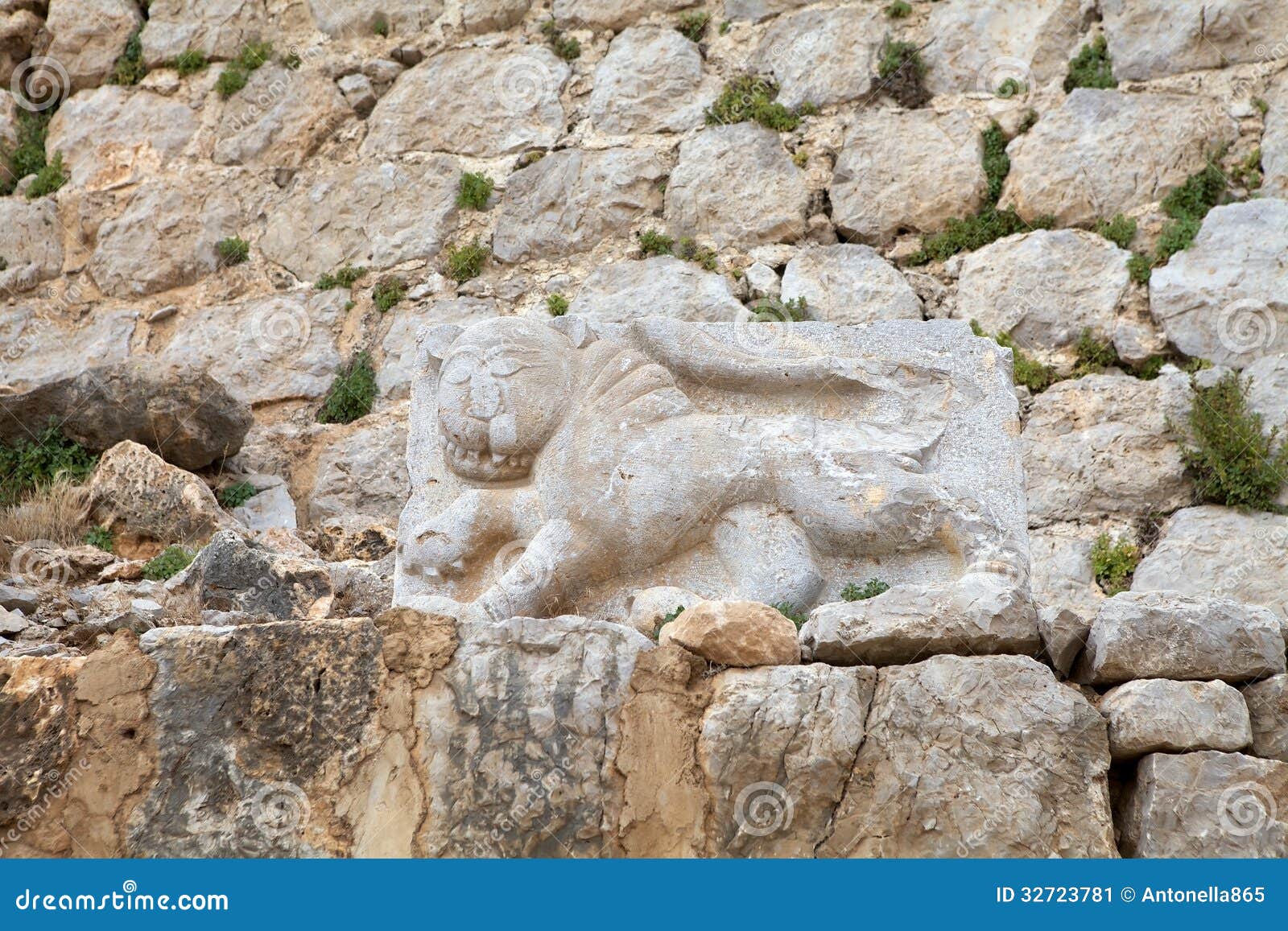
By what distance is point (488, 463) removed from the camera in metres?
5.51

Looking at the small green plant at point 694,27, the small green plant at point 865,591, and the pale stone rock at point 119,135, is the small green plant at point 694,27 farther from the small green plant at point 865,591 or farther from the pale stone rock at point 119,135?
the small green plant at point 865,591

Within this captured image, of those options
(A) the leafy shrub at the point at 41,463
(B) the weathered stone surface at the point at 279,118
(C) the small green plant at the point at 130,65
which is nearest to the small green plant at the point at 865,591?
(A) the leafy shrub at the point at 41,463

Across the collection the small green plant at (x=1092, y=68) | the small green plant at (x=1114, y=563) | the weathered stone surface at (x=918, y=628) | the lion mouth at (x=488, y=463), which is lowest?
the small green plant at (x=1114, y=563)

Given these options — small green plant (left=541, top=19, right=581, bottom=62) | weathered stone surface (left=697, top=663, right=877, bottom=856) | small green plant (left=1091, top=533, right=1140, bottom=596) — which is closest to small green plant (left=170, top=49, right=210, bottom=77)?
small green plant (left=541, top=19, right=581, bottom=62)

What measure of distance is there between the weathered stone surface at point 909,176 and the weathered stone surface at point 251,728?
5.35 metres

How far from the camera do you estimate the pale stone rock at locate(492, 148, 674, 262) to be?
938cm

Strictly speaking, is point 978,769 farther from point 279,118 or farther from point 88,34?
point 88,34

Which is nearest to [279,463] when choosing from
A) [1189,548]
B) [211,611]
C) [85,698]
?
Result: [211,611]

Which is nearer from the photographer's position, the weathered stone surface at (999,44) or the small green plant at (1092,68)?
the small green plant at (1092,68)

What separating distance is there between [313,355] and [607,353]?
431 cm

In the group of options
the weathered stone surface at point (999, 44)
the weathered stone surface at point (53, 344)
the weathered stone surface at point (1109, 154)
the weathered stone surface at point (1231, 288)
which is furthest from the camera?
→ the weathered stone surface at point (53, 344)

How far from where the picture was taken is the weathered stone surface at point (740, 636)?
4508 millimetres

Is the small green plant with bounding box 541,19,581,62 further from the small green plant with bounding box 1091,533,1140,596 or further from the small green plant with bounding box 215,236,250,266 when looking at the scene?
the small green plant with bounding box 1091,533,1140,596

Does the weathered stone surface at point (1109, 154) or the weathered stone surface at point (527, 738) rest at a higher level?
the weathered stone surface at point (1109, 154)
